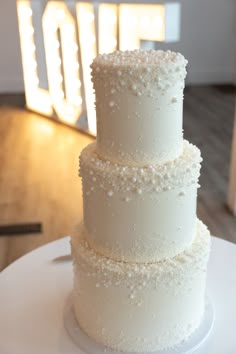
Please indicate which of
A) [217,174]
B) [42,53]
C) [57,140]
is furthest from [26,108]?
[217,174]

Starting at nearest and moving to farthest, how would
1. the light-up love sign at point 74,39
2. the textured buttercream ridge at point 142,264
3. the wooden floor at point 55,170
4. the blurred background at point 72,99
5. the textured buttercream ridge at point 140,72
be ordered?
1. the textured buttercream ridge at point 140,72
2. the textured buttercream ridge at point 142,264
3. the wooden floor at point 55,170
4. the blurred background at point 72,99
5. the light-up love sign at point 74,39

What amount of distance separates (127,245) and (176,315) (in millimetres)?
224

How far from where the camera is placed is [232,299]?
135cm

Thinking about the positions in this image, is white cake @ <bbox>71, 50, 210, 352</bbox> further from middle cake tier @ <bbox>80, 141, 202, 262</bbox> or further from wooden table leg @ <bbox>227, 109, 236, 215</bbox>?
wooden table leg @ <bbox>227, 109, 236, 215</bbox>

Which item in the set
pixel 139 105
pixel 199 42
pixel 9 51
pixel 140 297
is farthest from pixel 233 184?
pixel 9 51

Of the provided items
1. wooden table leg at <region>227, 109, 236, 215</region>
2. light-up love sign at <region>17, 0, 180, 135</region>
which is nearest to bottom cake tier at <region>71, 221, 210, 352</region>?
wooden table leg at <region>227, 109, 236, 215</region>

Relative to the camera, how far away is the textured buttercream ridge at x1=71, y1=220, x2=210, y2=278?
3.57 feet

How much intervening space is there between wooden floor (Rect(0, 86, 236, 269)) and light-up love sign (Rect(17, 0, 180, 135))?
0.21m

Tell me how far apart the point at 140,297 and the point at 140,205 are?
0.22 metres

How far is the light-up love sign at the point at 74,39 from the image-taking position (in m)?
3.17

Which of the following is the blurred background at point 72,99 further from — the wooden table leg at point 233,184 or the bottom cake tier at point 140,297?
the bottom cake tier at point 140,297

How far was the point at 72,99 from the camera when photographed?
3.96 meters

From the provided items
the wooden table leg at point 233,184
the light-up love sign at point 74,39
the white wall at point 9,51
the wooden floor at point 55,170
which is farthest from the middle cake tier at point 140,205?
the white wall at point 9,51

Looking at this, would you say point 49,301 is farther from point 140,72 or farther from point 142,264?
point 140,72
